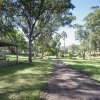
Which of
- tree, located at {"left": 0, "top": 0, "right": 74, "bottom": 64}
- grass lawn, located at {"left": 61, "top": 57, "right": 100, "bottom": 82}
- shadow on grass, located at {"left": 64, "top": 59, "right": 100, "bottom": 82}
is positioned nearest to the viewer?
shadow on grass, located at {"left": 64, "top": 59, "right": 100, "bottom": 82}

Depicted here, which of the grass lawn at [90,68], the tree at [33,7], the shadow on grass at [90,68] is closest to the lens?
the shadow on grass at [90,68]

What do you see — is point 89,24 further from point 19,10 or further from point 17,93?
point 17,93

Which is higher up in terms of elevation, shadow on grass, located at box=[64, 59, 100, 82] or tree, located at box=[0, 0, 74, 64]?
tree, located at box=[0, 0, 74, 64]

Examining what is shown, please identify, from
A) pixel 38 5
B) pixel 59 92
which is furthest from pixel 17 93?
pixel 38 5

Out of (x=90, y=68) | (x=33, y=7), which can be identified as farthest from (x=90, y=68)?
(x=33, y=7)

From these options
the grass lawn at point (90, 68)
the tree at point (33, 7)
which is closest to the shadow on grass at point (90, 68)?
the grass lawn at point (90, 68)

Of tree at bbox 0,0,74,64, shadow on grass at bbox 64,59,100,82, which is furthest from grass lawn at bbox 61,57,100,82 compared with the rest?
tree at bbox 0,0,74,64

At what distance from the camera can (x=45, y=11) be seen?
3853 centimetres

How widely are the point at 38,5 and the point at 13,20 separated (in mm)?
5572

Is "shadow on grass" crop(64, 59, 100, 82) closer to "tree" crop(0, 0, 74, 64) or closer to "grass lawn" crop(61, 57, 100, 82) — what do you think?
"grass lawn" crop(61, 57, 100, 82)

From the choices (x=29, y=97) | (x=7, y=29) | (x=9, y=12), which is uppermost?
(x=9, y=12)

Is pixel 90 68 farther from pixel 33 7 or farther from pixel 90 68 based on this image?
pixel 33 7

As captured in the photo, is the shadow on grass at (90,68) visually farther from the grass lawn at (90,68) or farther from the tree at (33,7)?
the tree at (33,7)

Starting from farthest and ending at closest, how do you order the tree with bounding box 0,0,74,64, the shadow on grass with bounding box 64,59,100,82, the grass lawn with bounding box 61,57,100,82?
1. the tree with bounding box 0,0,74,64
2. the grass lawn with bounding box 61,57,100,82
3. the shadow on grass with bounding box 64,59,100,82
